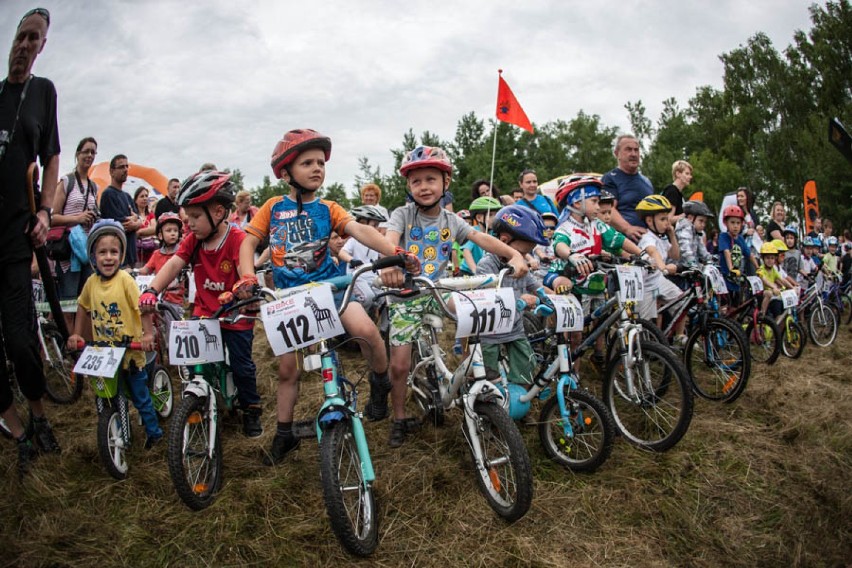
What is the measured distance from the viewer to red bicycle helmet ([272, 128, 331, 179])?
3.41 metres

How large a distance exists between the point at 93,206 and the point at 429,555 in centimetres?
479

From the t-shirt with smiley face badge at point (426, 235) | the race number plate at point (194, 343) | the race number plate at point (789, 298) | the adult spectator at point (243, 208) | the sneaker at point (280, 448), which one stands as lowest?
the sneaker at point (280, 448)

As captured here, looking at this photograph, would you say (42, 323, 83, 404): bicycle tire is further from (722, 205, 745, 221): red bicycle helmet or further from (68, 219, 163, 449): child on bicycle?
(722, 205, 745, 221): red bicycle helmet

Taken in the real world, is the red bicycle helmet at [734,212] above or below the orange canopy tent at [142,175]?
below

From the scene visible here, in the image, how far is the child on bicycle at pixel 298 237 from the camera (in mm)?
3449

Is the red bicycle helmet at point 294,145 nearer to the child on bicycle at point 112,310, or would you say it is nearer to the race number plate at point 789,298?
the child on bicycle at point 112,310

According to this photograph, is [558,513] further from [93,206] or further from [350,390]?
[93,206]

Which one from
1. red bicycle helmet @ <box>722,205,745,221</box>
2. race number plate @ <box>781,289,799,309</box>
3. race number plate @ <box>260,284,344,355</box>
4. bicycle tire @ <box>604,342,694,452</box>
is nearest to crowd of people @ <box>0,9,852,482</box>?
race number plate @ <box>260,284,344,355</box>

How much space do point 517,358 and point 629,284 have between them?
3.21 ft

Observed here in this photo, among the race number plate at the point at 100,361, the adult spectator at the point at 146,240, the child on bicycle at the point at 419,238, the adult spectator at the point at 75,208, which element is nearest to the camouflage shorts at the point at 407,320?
the child on bicycle at the point at 419,238

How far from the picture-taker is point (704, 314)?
489cm

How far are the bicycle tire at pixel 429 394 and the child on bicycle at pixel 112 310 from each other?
6.34 feet

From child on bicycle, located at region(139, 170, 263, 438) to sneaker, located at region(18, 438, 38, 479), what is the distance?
1321mm

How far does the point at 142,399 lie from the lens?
3.91 m
